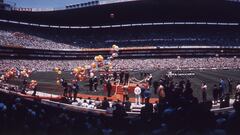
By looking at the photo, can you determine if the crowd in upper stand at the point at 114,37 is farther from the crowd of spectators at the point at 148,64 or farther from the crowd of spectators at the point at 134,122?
the crowd of spectators at the point at 134,122

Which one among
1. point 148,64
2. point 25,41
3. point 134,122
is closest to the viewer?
point 134,122

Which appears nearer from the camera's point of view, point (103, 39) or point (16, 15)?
point (16, 15)

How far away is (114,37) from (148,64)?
1703 centimetres

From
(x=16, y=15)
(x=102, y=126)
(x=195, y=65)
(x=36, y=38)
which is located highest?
(x=16, y=15)

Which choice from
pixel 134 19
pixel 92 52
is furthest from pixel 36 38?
pixel 134 19

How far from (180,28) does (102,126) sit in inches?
3415

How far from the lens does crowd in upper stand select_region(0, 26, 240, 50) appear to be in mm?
87688

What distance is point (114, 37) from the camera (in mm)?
95750

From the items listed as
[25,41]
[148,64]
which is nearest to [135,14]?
[148,64]

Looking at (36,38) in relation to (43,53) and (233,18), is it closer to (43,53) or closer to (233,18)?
(43,53)

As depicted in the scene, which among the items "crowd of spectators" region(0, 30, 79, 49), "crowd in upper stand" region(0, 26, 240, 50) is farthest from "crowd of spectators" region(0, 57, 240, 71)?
"crowd in upper stand" region(0, 26, 240, 50)

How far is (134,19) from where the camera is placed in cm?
9056

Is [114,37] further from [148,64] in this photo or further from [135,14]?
[148,64]

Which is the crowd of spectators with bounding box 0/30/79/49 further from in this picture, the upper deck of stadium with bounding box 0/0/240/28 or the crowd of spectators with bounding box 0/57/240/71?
the upper deck of stadium with bounding box 0/0/240/28
